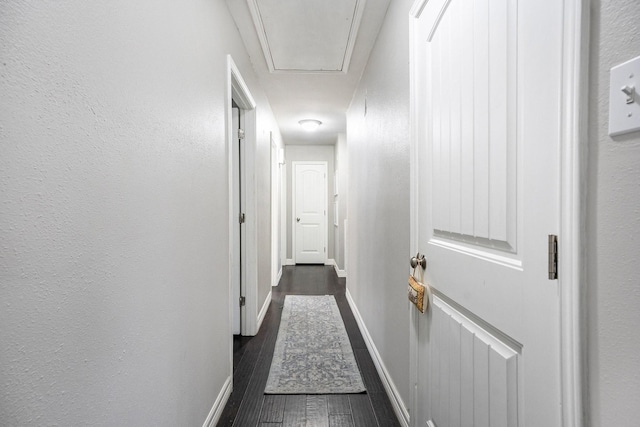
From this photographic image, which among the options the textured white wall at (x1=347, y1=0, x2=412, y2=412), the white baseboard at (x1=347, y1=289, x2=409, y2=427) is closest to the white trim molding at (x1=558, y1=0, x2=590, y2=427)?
the textured white wall at (x1=347, y1=0, x2=412, y2=412)

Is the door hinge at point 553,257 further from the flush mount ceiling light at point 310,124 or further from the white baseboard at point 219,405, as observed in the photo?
the flush mount ceiling light at point 310,124

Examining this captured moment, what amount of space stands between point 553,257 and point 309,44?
6.99 feet

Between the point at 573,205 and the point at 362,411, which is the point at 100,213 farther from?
the point at 362,411

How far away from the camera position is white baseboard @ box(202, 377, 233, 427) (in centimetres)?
154

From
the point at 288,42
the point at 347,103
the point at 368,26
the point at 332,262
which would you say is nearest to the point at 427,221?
the point at 368,26

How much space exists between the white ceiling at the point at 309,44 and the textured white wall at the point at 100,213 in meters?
0.68

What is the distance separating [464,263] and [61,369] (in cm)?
100

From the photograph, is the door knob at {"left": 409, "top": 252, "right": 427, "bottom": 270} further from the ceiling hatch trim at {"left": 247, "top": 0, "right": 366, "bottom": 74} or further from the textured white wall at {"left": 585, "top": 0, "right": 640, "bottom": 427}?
the ceiling hatch trim at {"left": 247, "top": 0, "right": 366, "bottom": 74}

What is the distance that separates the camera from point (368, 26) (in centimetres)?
206

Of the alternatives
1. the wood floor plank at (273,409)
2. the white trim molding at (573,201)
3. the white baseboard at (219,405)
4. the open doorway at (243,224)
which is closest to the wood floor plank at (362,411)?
the wood floor plank at (273,409)

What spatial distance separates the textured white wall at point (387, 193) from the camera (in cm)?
157

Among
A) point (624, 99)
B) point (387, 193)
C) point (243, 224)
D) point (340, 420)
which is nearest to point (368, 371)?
point (340, 420)

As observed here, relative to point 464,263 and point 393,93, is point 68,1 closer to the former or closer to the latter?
point 464,263

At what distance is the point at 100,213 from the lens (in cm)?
76
